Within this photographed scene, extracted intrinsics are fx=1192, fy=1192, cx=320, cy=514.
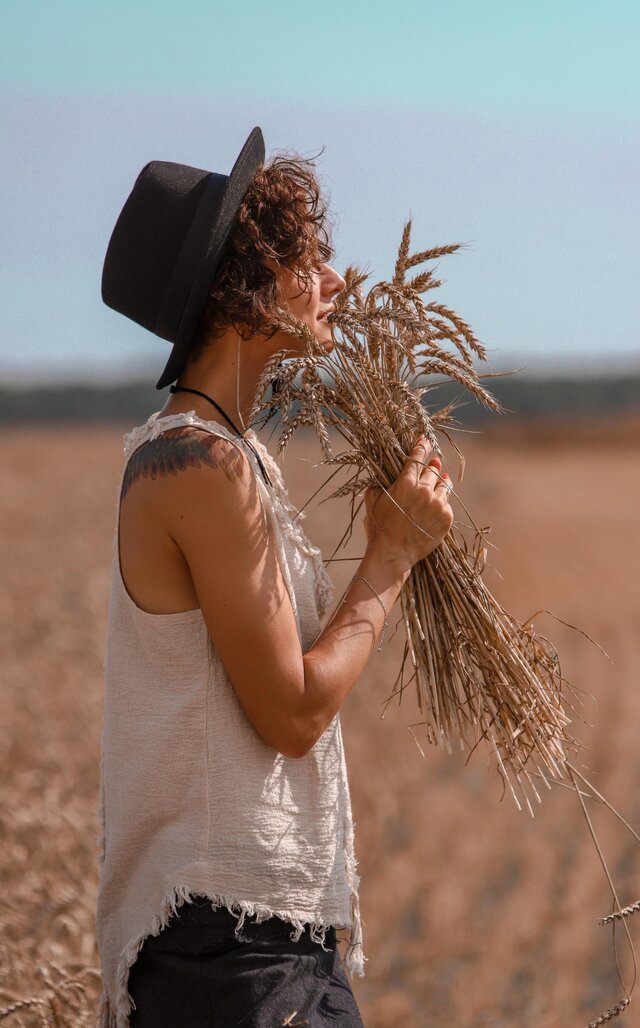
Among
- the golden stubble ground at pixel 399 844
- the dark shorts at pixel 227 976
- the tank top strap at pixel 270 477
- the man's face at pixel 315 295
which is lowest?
the golden stubble ground at pixel 399 844

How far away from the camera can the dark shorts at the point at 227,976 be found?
132 centimetres

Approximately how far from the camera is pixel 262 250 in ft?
4.62

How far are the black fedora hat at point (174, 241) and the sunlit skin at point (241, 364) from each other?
3 centimetres

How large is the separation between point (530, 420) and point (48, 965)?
39.9 m

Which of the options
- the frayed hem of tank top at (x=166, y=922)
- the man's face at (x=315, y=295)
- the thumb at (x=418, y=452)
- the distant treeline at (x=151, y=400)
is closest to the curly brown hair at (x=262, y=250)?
the man's face at (x=315, y=295)

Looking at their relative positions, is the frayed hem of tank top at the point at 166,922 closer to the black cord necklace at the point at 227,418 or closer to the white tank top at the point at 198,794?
the white tank top at the point at 198,794

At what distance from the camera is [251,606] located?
1.29 meters

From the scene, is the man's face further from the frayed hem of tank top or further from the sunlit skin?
the frayed hem of tank top

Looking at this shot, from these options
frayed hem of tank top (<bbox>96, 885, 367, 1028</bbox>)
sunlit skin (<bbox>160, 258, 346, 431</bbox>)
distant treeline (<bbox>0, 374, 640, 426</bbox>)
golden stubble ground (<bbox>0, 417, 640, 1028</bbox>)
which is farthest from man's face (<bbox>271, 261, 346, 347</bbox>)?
distant treeline (<bbox>0, 374, 640, 426</bbox>)

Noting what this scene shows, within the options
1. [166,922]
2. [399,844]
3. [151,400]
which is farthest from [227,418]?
[151,400]

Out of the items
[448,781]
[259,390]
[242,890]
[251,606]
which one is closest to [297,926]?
[242,890]

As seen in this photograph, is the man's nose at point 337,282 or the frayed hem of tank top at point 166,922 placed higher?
the man's nose at point 337,282

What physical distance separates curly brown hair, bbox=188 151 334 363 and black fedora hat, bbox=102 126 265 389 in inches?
0.7

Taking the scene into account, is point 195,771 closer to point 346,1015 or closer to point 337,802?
point 337,802
